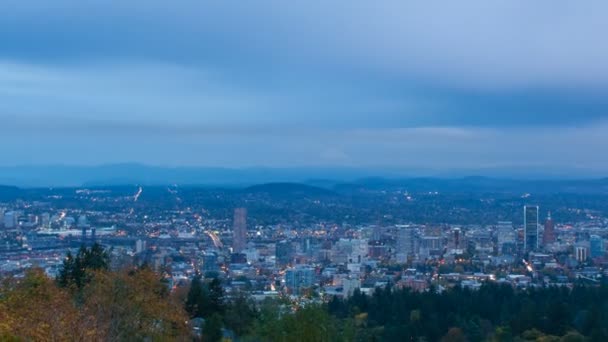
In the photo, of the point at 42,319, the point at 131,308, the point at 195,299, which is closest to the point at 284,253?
the point at 195,299

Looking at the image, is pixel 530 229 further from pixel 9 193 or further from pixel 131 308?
pixel 131 308

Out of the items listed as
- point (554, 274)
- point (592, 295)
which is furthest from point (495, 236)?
point (592, 295)

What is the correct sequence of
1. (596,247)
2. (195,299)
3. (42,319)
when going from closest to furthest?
(42,319) < (195,299) < (596,247)

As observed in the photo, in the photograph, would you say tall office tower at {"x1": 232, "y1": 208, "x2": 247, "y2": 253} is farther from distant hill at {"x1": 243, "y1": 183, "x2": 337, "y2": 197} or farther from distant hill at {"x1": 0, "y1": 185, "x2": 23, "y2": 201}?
distant hill at {"x1": 243, "y1": 183, "x2": 337, "y2": 197}

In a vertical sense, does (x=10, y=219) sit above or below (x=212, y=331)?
above

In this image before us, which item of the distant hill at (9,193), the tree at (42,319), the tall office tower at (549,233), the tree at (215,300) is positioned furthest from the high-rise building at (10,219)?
the tree at (42,319)

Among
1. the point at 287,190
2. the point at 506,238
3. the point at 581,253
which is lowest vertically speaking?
the point at 581,253

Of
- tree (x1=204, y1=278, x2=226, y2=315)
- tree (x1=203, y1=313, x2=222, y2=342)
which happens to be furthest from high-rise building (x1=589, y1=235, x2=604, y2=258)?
tree (x1=203, y1=313, x2=222, y2=342)

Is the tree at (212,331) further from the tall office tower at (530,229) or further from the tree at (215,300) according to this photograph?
the tall office tower at (530,229)
